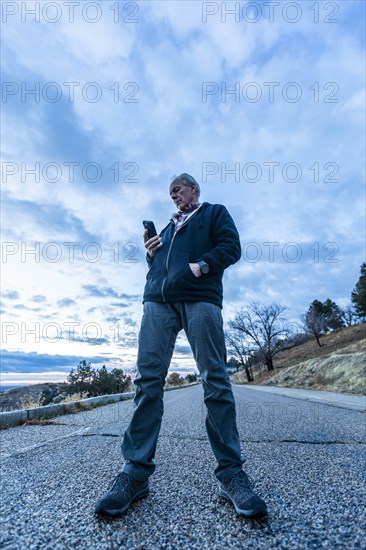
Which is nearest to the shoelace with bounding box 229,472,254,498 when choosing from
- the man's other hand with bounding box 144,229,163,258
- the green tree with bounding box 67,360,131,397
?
the man's other hand with bounding box 144,229,163,258

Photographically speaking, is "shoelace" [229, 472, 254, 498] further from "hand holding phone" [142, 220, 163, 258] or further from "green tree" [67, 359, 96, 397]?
"green tree" [67, 359, 96, 397]

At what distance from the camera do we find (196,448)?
122 inches

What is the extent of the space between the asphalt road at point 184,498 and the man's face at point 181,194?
6.15 ft

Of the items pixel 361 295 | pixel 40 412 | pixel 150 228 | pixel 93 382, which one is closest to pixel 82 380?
pixel 93 382

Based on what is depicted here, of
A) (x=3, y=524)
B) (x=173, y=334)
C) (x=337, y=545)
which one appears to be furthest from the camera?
(x=173, y=334)

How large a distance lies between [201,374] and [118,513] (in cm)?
82

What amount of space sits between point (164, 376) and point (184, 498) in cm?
65

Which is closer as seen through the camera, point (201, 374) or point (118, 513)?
point (118, 513)

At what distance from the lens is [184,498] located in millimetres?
1761

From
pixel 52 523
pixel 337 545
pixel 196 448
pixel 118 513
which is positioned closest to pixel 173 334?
pixel 118 513

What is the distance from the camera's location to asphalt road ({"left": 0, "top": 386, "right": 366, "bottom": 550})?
130 centimetres

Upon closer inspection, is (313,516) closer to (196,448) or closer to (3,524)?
(3,524)

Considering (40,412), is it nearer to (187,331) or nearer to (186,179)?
(187,331)

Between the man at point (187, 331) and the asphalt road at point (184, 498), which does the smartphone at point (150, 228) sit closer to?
the man at point (187, 331)
